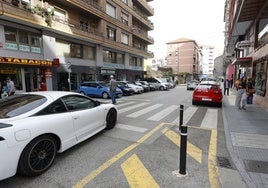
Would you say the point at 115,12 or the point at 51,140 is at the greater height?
the point at 115,12

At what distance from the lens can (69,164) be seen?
365cm

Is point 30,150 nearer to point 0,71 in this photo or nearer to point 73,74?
point 0,71

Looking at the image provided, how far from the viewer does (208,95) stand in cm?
1059

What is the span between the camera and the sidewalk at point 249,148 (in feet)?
10.6

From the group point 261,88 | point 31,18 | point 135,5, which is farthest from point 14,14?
point 135,5

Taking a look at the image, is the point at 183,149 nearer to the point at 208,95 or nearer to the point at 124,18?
the point at 208,95

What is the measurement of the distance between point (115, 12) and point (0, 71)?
56.2 ft

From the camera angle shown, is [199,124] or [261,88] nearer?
[199,124]

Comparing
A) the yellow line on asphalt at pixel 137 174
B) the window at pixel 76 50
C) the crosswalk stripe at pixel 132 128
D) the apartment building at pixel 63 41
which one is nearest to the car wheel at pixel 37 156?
the yellow line on asphalt at pixel 137 174

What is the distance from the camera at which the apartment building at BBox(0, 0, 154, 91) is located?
12984mm

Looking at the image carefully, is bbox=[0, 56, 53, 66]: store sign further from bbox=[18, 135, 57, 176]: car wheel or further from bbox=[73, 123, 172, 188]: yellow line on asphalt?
bbox=[73, 123, 172, 188]: yellow line on asphalt

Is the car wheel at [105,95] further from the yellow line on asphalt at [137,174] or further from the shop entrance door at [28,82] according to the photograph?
the yellow line on asphalt at [137,174]

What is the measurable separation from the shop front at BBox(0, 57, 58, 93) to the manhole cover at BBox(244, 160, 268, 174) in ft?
46.8

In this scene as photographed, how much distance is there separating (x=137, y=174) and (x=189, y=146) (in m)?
1.91
